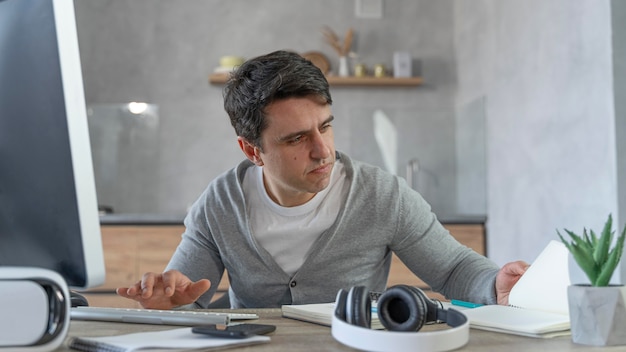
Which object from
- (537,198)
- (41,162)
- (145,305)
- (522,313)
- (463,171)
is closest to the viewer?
(41,162)

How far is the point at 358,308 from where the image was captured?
91 cm

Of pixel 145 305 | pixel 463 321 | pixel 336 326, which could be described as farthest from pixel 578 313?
pixel 145 305

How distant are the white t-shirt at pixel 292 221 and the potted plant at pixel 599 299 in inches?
35.2

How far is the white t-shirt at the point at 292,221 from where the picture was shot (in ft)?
5.72

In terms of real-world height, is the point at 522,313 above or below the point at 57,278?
below

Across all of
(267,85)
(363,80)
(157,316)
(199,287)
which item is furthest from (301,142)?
(363,80)

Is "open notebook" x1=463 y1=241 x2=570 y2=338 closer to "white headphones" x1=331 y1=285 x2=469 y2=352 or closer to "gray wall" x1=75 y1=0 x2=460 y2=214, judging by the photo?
"white headphones" x1=331 y1=285 x2=469 y2=352

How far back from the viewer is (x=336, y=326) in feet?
3.00

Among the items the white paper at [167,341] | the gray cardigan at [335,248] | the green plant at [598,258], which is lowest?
the gray cardigan at [335,248]

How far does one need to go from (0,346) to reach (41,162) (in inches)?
8.9

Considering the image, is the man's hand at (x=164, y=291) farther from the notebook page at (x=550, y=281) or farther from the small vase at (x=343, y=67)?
the small vase at (x=343, y=67)

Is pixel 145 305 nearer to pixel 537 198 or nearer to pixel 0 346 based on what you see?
pixel 0 346

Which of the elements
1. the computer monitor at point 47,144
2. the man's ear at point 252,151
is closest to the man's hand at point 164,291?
the computer monitor at point 47,144

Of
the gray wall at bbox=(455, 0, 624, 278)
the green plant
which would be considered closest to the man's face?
the green plant
